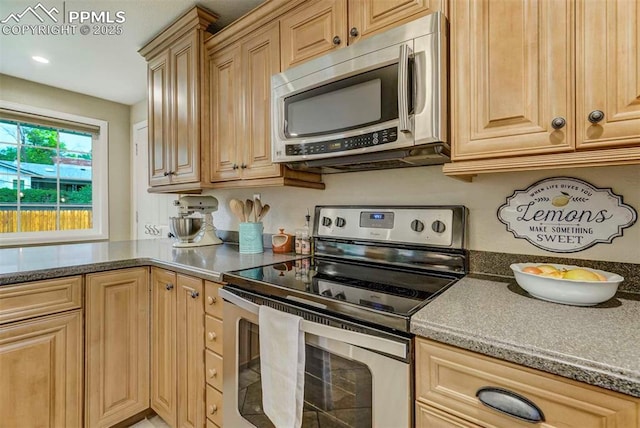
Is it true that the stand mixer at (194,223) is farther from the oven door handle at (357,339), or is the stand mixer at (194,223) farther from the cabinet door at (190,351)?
the oven door handle at (357,339)

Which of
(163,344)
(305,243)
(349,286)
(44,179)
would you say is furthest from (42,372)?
(44,179)

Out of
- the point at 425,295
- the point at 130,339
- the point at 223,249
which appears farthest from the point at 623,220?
the point at 130,339

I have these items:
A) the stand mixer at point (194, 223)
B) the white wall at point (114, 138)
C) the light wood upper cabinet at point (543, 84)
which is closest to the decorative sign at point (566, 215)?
the light wood upper cabinet at point (543, 84)

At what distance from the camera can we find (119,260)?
1577mm

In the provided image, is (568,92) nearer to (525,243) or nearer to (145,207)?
(525,243)

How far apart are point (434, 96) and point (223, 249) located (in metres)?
1.58

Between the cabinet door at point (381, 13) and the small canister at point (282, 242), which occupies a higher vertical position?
the cabinet door at point (381, 13)

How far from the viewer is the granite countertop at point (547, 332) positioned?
57 centimetres

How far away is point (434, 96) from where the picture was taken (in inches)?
40.5

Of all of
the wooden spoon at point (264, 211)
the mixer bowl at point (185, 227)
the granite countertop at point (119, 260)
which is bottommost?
the granite countertop at point (119, 260)

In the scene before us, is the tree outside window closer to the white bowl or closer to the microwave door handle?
the microwave door handle

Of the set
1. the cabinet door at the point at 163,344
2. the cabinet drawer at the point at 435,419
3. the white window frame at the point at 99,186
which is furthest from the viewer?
the white window frame at the point at 99,186

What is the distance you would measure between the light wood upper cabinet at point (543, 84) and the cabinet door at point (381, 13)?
0.11 m

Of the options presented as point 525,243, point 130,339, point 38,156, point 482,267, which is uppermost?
point 38,156
